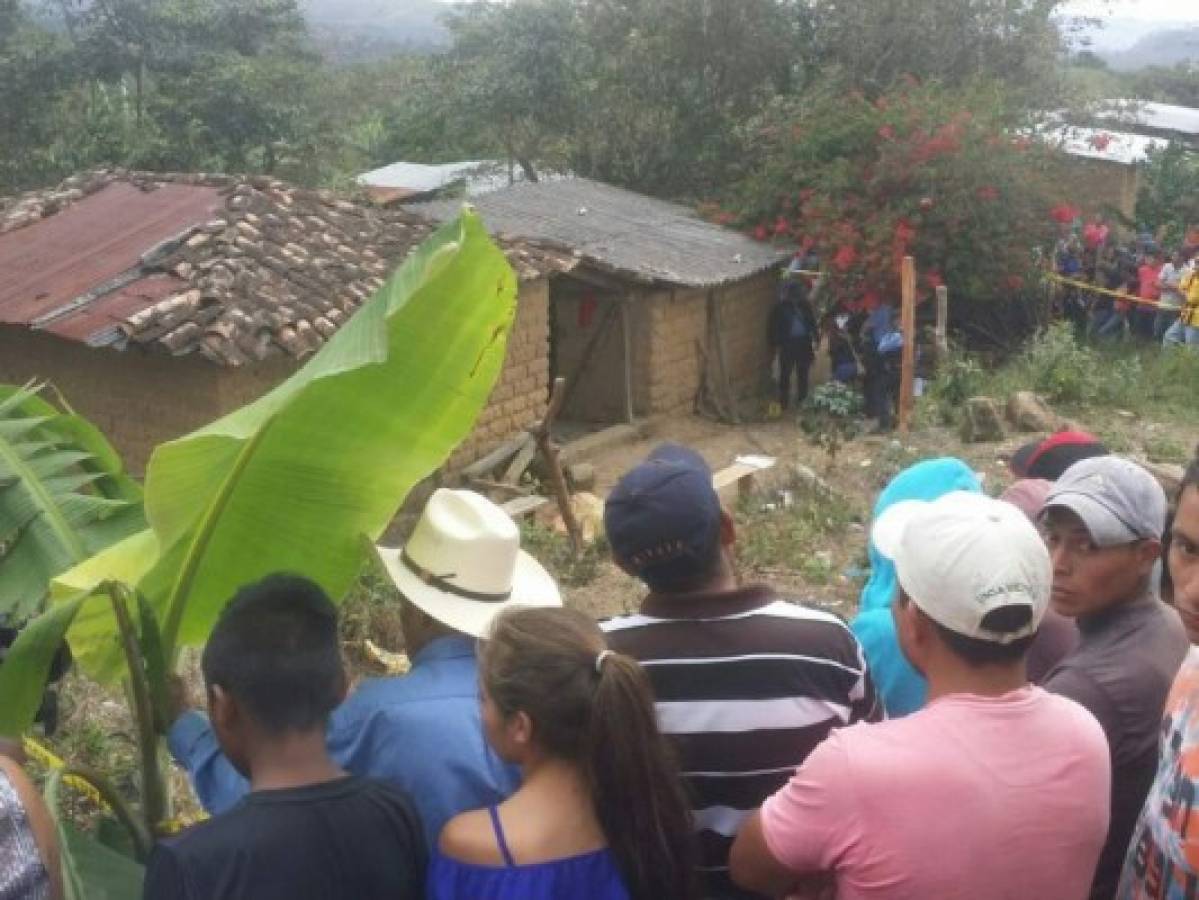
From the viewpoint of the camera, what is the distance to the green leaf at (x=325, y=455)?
2297 millimetres

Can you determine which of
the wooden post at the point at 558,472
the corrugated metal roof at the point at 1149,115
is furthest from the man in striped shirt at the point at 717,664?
the corrugated metal roof at the point at 1149,115

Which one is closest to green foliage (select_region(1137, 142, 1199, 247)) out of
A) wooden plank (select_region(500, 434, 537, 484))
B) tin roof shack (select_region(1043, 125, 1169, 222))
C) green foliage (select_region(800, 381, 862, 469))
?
tin roof shack (select_region(1043, 125, 1169, 222))

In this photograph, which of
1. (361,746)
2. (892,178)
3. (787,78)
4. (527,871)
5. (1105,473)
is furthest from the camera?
(787,78)

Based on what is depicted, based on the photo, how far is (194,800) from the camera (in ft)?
15.3

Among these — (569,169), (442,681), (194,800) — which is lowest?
(569,169)

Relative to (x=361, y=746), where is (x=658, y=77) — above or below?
below

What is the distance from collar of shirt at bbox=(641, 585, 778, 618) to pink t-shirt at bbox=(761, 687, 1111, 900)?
368 mm

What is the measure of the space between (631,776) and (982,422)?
360 inches

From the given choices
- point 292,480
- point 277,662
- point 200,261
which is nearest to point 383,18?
point 200,261

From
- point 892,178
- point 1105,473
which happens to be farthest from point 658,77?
point 1105,473

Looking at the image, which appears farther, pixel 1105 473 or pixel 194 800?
pixel 194 800

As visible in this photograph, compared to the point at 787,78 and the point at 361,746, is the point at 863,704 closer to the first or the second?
the point at 361,746

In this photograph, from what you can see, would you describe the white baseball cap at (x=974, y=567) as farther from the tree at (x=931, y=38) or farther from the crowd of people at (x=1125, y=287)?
the tree at (x=931, y=38)

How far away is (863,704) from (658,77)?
62.3ft
